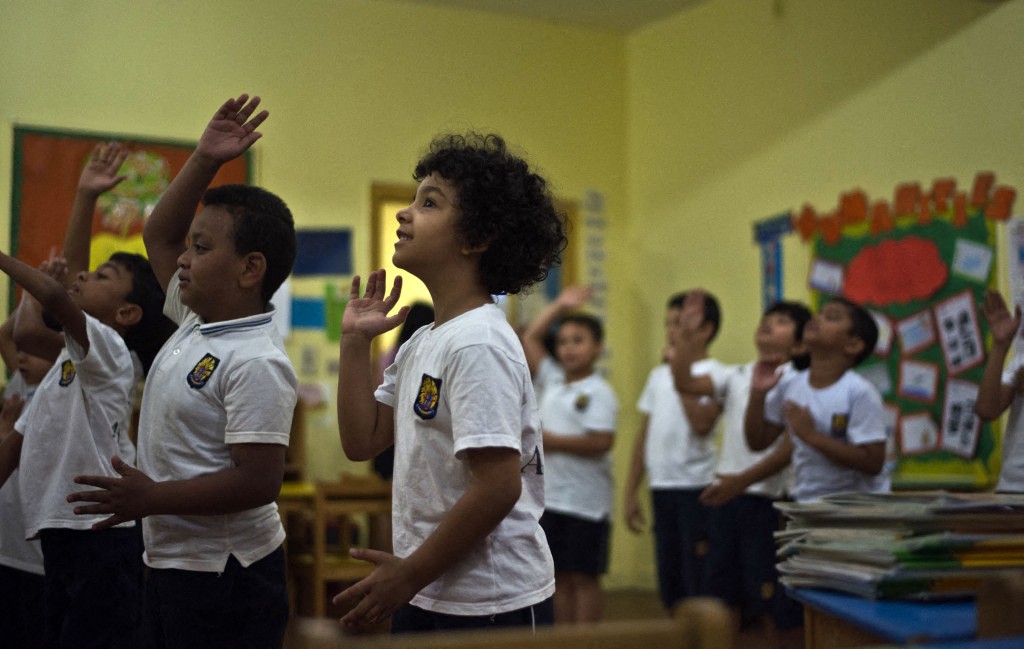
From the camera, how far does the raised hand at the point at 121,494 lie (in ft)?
5.46

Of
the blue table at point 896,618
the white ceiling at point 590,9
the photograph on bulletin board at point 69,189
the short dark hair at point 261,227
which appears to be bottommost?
the blue table at point 896,618

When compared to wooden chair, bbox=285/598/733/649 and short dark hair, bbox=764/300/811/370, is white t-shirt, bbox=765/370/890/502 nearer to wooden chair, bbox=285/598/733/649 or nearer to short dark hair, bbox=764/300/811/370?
short dark hair, bbox=764/300/811/370

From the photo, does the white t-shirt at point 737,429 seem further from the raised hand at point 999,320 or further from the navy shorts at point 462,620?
the navy shorts at point 462,620

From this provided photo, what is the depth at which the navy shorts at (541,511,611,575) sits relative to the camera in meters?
3.88

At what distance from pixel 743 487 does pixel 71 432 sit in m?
2.02

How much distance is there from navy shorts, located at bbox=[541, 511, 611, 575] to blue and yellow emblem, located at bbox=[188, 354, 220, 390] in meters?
2.23

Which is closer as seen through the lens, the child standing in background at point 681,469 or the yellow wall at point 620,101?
the child standing in background at point 681,469

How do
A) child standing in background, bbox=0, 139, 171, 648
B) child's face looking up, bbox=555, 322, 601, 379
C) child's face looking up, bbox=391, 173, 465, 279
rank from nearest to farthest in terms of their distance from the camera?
child's face looking up, bbox=391, 173, 465, 279, child standing in background, bbox=0, 139, 171, 648, child's face looking up, bbox=555, 322, 601, 379

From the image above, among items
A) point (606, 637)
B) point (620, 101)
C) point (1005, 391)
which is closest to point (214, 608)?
point (606, 637)

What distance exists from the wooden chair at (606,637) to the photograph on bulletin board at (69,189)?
405 centimetres

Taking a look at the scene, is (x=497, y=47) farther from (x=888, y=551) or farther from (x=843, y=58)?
(x=888, y=551)

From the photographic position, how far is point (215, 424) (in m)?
1.82

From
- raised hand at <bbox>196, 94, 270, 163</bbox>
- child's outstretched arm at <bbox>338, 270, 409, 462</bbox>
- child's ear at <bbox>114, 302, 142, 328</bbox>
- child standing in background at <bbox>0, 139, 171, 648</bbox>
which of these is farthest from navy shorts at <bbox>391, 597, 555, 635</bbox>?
child's ear at <bbox>114, 302, 142, 328</bbox>

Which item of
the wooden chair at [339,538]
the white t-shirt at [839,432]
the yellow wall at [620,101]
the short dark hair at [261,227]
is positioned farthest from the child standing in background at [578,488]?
the short dark hair at [261,227]
